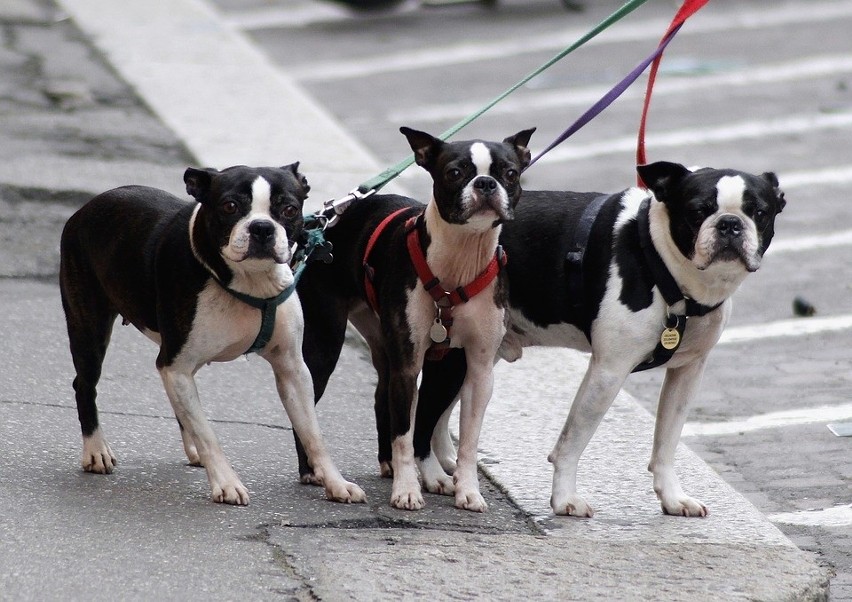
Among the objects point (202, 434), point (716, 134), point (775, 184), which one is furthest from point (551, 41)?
point (202, 434)

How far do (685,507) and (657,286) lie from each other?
871mm

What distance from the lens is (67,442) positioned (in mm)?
5992

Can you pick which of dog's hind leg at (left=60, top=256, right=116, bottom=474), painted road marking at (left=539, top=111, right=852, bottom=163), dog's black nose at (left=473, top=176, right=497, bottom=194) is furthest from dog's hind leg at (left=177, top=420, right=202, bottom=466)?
painted road marking at (left=539, top=111, right=852, bottom=163)

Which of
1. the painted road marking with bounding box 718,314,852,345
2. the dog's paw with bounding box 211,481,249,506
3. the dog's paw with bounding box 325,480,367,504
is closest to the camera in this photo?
the dog's paw with bounding box 211,481,249,506

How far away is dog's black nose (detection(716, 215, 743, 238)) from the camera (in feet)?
16.5

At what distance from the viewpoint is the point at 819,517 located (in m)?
5.74

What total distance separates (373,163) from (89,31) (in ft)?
19.1

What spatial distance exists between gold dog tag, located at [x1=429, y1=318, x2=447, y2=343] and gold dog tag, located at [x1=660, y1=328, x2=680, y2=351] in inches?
30.5

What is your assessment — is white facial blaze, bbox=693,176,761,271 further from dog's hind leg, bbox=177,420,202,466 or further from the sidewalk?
dog's hind leg, bbox=177,420,202,466

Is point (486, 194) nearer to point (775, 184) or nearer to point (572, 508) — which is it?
point (775, 184)

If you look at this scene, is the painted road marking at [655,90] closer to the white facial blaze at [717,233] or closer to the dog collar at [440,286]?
the dog collar at [440,286]

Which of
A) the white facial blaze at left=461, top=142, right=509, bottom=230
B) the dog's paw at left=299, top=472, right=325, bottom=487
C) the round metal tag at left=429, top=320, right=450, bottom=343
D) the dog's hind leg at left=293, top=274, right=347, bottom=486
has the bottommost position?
the dog's paw at left=299, top=472, right=325, bottom=487

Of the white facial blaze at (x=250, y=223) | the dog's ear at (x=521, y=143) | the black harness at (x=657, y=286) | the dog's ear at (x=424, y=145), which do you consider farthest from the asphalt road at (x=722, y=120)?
the white facial blaze at (x=250, y=223)

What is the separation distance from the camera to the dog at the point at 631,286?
5.14 meters
